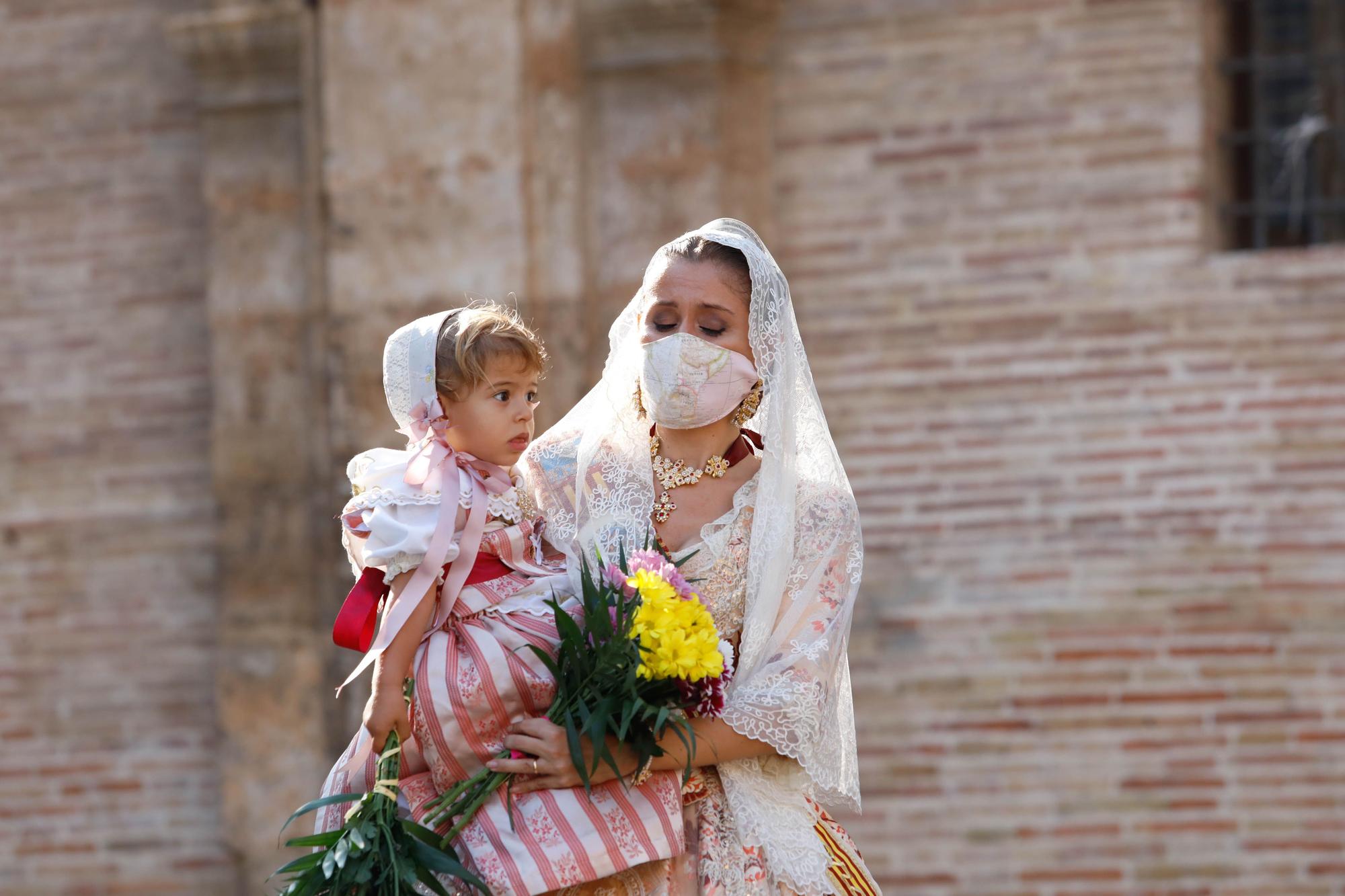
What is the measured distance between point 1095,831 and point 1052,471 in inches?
47.7

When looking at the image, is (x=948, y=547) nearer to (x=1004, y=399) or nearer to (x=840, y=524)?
(x=1004, y=399)

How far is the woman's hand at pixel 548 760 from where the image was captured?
2969 mm

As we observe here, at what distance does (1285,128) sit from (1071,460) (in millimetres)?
1406

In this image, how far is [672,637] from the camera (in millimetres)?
2926

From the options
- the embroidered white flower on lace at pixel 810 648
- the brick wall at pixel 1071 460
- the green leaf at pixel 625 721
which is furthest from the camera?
the brick wall at pixel 1071 460

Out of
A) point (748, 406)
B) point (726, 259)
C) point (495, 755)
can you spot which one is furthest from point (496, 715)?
point (726, 259)

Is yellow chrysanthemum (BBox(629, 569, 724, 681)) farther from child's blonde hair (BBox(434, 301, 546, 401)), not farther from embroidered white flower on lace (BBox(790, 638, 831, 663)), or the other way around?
child's blonde hair (BBox(434, 301, 546, 401))

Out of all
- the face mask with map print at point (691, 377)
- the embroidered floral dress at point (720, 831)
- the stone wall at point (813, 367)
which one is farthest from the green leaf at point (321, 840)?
the stone wall at point (813, 367)

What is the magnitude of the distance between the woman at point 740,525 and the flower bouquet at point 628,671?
0.30 ft

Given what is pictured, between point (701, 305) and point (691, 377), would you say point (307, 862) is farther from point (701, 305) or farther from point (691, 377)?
point (701, 305)

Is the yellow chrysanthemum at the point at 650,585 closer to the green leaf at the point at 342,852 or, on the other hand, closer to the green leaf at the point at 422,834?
the green leaf at the point at 422,834

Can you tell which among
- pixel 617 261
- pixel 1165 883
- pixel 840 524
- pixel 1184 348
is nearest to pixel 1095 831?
pixel 1165 883

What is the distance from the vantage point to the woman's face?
3301 mm

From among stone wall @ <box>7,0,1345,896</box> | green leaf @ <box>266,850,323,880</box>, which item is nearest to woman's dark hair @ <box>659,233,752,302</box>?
green leaf @ <box>266,850,323,880</box>
